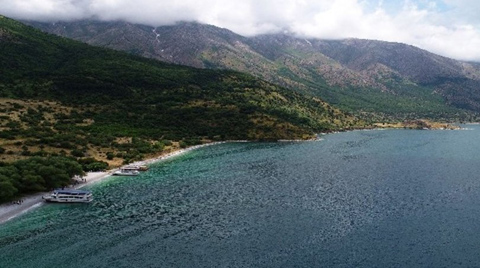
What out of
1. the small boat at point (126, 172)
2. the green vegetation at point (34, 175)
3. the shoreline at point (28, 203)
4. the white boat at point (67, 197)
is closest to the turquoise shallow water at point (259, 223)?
the white boat at point (67, 197)

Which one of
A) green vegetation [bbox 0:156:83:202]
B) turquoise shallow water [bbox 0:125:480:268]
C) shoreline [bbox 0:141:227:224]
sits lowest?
turquoise shallow water [bbox 0:125:480:268]

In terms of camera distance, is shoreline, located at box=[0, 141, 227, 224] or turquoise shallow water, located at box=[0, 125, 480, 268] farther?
shoreline, located at box=[0, 141, 227, 224]

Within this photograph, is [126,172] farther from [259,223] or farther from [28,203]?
[259,223]

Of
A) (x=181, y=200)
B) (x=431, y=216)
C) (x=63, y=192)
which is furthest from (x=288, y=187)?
(x=63, y=192)

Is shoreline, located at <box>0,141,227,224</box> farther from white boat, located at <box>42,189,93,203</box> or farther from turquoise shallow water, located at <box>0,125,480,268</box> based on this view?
turquoise shallow water, located at <box>0,125,480,268</box>

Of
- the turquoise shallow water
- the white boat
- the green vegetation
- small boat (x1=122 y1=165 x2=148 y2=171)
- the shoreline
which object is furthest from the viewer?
small boat (x1=122 y1=165 x2=148 y2=171)

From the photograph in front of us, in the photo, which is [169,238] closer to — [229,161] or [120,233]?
[120,233]

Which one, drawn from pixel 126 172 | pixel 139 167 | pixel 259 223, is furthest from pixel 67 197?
pixel 259 223

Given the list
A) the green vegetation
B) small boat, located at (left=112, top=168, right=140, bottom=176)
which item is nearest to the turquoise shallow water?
small boat, located at (left=112, top=168, right=140, bottom=176)
